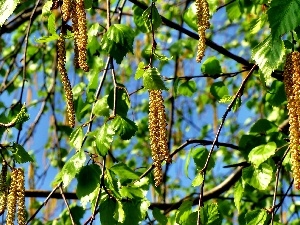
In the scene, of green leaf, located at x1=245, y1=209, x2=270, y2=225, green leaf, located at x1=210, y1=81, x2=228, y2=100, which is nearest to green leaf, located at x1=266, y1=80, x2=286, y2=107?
green leaf, located at x1=210, y1=81, x2=228, y2=100

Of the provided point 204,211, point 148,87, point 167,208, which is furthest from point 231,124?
point 148,87

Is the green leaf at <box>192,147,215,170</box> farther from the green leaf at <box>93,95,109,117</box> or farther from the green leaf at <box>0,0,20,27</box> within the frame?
the green leaf at <box>0,0,20,27</box>

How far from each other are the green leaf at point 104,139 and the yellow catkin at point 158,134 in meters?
0.19

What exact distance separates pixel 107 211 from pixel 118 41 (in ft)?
1.46

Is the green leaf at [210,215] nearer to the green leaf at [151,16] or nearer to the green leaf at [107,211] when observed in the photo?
the green leaf at [107,211]

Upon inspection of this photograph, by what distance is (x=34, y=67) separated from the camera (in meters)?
4.09

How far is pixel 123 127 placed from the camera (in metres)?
1.54

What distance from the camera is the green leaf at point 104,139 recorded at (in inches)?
58.6

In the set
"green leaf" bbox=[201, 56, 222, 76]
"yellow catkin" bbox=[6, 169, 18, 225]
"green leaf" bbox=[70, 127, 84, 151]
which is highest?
"green leaf" bbox=[201, 56, 222, 76]

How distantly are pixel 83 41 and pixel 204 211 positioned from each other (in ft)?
2.06

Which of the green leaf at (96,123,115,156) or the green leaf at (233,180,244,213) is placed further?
the green leaf at (233,180,244,213)

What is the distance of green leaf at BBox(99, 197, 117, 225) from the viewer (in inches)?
62.6

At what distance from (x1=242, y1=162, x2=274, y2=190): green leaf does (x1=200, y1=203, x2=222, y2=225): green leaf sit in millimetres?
151

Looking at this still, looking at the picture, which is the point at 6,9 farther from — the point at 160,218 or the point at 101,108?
the point at 160,218
